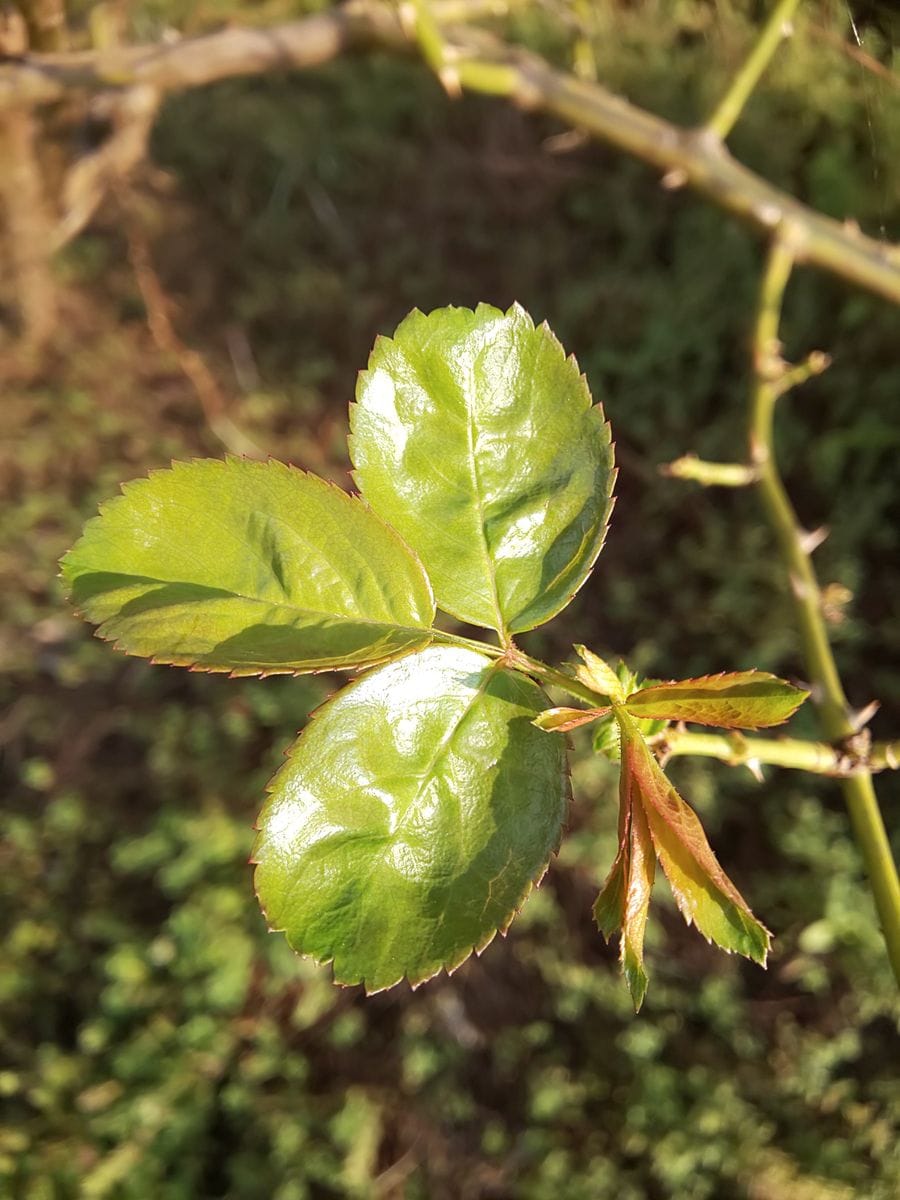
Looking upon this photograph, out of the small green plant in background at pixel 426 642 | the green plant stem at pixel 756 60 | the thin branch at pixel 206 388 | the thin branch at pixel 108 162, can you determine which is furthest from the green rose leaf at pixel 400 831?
the thin branch at pixel 206 388

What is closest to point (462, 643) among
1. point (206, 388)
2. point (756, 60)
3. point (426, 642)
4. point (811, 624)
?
point (426, 642)

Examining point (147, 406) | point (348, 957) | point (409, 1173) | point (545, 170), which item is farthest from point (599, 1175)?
point (545, 170)

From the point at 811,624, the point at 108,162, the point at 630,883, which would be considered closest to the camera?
the point at 630,883

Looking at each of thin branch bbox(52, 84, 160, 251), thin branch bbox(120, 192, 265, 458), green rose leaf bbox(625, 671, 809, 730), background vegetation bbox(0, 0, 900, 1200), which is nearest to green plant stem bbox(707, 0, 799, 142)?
background vegetation bbox(0, 0, 900, 1200)

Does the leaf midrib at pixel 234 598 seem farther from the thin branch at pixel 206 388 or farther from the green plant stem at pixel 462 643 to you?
the thin branch at pixel 206 388

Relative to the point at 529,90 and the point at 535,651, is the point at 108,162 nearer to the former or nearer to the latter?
the point at 529,90

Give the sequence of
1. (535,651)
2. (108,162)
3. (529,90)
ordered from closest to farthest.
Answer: (529,90) < (108,162) < (535,651)
